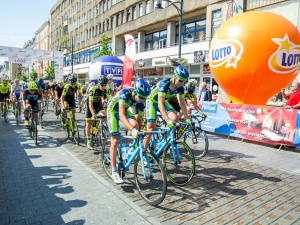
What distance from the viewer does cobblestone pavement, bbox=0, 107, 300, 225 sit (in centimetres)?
372

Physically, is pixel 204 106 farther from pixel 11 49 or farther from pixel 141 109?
pixel 11 49

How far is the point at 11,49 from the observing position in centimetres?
2778

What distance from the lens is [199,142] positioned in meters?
7.06

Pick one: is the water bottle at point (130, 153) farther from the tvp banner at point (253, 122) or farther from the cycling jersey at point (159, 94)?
the tvp banner at point (253, 122)

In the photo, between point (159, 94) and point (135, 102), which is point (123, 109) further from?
point (159, 94)

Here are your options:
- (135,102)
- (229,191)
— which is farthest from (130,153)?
(229,191)

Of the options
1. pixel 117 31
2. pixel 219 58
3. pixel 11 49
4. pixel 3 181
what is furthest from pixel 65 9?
pixel 3 181

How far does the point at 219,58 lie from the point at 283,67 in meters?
2.33

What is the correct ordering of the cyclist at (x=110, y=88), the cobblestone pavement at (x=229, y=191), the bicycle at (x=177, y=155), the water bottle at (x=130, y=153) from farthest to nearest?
1. the cyclist at (x=110, y=88)
2. the bicycle at (x=177, y=155)
3. the water bottle at (x=130, y=153)
4. the cobblestone pavement at (x=229, y=191)

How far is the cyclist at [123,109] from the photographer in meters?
4.18

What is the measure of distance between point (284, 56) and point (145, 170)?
7.52 meters

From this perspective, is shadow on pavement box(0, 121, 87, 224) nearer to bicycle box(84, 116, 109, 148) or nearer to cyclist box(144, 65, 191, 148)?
bicycle box(84, 116, 109, 148)

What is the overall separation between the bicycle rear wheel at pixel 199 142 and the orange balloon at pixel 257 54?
370cm

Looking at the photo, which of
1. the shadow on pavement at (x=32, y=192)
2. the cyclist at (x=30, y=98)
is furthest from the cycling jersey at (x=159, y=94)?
the cyclist at (x=30, y=98)
